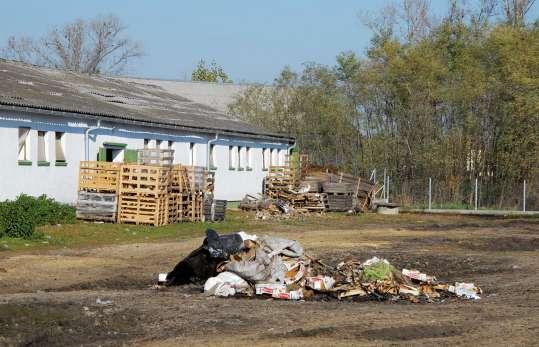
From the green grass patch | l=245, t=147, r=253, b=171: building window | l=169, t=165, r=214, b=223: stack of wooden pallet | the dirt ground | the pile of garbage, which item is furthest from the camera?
l=245, t=147, r=253, b=171: building window

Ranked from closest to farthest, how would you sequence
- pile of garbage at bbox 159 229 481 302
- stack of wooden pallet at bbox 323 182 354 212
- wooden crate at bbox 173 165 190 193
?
pile of garbage at bbox 159 229 481 302, wooden crate at bbox 173 165 190 193, stack of wooden pallet at bbox 323 182 354 212

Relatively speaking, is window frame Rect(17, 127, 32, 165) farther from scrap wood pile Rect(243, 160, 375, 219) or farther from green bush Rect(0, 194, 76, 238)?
scrap wood pile Rect(243, 160, 375, 219)

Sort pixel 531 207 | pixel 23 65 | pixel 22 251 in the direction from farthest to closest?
pixel 531 207
pixel 23 65
pixel 22 251

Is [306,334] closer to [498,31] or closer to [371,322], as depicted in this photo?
[371,322]

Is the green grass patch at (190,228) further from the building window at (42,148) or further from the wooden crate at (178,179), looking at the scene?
the building window at (42,148)

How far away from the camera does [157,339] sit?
11.9 m

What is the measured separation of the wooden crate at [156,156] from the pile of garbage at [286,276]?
14999mm

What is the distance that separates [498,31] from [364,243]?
29.8 m

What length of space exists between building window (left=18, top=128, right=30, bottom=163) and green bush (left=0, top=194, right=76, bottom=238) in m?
1.32

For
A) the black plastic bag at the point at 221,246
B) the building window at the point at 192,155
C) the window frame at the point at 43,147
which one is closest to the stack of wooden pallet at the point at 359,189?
the building window at the point at 192,155

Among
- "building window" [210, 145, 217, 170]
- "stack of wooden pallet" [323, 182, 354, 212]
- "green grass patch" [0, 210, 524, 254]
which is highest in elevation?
"building window" [210, 145, 217, 170]

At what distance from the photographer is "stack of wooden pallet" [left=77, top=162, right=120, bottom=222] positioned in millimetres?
31250

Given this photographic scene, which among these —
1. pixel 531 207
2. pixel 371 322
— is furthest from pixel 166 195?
pixel 531 207

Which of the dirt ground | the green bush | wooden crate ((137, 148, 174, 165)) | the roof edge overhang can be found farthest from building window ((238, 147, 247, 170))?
the dirt ground
